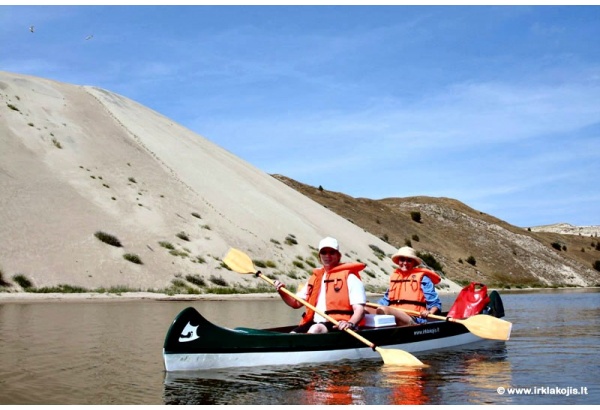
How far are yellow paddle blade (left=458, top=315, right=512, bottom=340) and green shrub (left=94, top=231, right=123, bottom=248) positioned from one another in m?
24.4

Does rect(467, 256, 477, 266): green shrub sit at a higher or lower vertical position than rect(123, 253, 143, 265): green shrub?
higher

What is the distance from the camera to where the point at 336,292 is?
40.4ft

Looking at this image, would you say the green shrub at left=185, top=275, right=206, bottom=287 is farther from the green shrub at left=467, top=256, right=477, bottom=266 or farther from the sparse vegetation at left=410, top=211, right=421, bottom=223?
the sparse vegetation at left=410, top=211, right=421, bottom=223

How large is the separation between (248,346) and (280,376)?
0.83m

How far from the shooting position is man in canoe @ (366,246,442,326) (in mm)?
14859

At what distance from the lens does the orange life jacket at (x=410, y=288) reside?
14977 mm

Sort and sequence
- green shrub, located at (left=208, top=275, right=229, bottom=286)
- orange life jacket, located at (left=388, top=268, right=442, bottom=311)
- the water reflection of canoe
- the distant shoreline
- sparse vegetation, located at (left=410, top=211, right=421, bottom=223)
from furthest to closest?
sparse vegetation, located at (left=410, top=211, right=421, bottom=223), green shrub, located at (left=208, top=275, right=229, bottom=286), the distant shoreline, orange life jacket, located at (left=388, top=268, right=442, bottom=311), the water reflection of canoe

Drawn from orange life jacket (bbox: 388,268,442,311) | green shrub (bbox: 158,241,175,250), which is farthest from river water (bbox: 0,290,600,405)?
green shrub (bbox: 158,241,175,250)

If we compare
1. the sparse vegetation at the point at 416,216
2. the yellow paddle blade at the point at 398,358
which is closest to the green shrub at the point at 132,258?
the yellow paddle blade at the point at 398,358

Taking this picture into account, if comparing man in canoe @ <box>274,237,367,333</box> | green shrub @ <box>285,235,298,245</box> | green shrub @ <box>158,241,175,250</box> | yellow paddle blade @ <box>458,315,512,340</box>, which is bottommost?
yellow paddle blade @ <box>458,315,512,340</box>

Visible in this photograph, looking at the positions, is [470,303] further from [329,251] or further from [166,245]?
[166,245]

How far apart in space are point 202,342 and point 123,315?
11416 mm

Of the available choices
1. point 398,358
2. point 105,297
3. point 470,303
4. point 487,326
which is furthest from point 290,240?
point 398,358

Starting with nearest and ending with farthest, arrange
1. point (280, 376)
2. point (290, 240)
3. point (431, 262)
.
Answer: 1. point (280, 376)
2. point (290, 240)
3. point (431, 262)
